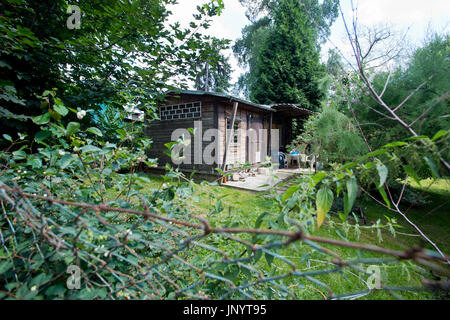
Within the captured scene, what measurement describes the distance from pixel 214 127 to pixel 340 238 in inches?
214

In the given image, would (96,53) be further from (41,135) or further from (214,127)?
(214,127)

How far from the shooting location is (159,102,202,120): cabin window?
7380 mm

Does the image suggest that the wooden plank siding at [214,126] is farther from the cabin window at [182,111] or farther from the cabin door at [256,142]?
the cabin window at [182,111]

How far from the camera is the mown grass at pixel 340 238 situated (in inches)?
44.4

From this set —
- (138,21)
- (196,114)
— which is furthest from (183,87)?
(196,114)

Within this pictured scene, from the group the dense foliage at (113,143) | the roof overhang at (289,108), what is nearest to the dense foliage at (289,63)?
the roof overhang at (289,108)

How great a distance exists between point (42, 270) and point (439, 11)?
9.60 ft

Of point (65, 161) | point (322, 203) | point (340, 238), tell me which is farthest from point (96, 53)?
point (340, 238)

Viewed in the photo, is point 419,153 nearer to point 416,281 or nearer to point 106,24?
point 416,281

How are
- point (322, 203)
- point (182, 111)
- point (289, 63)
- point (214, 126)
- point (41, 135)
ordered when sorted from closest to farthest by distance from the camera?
point (322, 203)
point (41, 135)
point (214, 126)
point (182, 111)
point (289, 63)

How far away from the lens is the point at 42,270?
2.17ft

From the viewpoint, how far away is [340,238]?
2121 mm

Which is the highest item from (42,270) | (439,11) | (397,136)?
(439,11)
